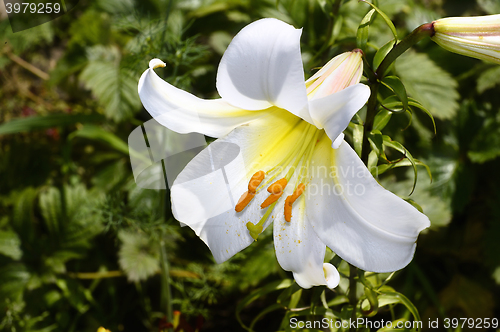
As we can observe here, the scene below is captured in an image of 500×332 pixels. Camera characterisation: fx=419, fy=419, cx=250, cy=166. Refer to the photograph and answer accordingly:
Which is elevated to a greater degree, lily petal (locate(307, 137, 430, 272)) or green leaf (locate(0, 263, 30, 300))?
lily petal (locate(307, 137, 430, 272))

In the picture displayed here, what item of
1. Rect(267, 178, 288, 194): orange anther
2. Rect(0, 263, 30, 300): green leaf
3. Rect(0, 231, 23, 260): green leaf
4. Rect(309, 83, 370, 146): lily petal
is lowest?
Rect(0, 263, 30, 300): green leaf

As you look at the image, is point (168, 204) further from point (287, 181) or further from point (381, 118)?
point (381, 118)

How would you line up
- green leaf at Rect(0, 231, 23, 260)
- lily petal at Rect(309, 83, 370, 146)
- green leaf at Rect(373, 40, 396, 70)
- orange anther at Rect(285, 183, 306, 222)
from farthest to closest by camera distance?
green leaf at Rect(0, 231, 23, 260) → orange anther at Rect(285, 183, 306, 222) → green leaf at Rect(373, 40, 396, 70) → lily petal at Rect(309, 83, 370, 146)

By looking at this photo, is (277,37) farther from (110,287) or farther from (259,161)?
(110,287)

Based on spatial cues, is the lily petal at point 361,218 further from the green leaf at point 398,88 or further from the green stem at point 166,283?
the green stem at point 166,283

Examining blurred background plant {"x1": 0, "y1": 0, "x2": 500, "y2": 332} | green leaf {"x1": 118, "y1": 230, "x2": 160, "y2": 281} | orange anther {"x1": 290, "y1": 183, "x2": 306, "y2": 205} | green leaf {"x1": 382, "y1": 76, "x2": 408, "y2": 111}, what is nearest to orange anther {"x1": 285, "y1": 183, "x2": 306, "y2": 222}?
orange anther {"x1": 290, "y1": 183, "x2": 306, "y2": 205}

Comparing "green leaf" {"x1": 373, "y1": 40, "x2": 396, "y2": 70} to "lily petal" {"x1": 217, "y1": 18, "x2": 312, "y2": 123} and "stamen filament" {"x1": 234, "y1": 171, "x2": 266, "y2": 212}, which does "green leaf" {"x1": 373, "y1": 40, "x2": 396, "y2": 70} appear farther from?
"stamen filament" {"x1": 234, "y1": 171, "x2": 266, "y2": 212}

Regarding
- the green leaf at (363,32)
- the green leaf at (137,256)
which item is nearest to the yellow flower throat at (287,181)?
the green leaf at (363,32)
